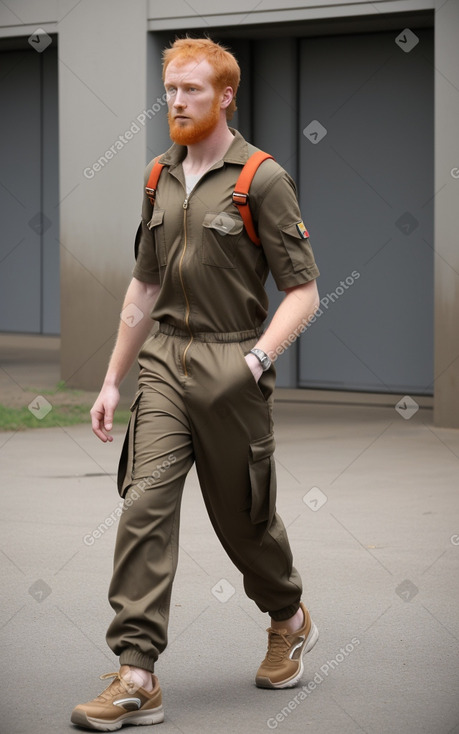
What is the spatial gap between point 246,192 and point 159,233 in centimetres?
33

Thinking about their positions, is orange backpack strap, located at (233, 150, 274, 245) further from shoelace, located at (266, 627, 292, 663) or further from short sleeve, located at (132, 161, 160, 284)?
shoelace, located at (266, 627, 292, 663)

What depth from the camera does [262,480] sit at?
4320 millimetres

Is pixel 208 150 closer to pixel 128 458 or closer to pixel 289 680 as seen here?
pixel 128 458

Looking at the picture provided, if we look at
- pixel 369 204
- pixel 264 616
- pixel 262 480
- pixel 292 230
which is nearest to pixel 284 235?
pixel 292 230

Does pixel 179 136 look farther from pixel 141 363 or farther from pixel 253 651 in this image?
pixel 253 651

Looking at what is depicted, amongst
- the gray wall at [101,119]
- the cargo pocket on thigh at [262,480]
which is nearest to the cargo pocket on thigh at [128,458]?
the cargo pocket on thigh at [262,480]

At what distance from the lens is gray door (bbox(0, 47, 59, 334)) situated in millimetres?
19391

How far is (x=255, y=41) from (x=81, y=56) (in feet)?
5.62

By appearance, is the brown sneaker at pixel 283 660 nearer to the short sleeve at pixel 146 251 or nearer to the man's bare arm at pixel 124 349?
the man's bare arm at pixel 124 349

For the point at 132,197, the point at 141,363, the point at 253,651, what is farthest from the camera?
the point at 132,197

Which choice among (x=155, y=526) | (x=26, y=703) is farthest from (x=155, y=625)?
(x=26, y=703)

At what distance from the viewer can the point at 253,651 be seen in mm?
5051

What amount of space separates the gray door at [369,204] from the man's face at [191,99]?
8.25 m

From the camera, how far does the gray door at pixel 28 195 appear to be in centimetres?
1939
